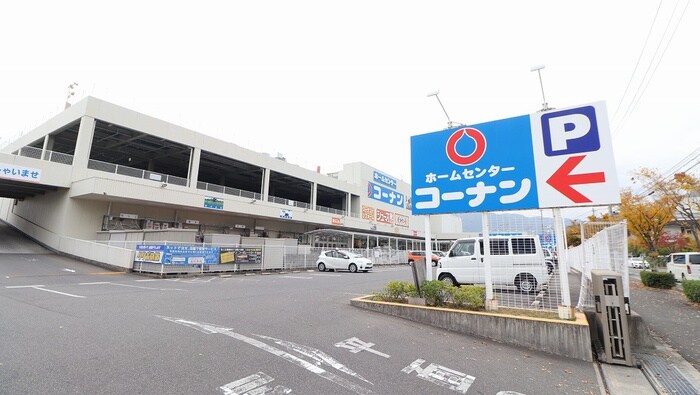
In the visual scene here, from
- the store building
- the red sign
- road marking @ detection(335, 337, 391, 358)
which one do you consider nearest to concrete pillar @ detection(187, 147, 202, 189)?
the store building

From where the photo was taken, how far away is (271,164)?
2884cm

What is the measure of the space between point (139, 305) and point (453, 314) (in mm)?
6749

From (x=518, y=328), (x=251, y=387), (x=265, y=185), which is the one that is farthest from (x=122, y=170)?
(x=518, y=328)

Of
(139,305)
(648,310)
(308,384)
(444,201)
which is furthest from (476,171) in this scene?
(139,305)

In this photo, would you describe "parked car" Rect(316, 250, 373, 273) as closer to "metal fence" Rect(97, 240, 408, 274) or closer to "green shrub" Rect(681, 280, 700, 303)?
"metal fence" Rect(97, 240, 408, 274)

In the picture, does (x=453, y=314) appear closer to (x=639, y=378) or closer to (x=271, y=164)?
(x=639, y=378)

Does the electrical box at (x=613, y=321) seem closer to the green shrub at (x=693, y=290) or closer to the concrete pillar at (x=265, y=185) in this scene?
the green shrub at (x=693, y=290)

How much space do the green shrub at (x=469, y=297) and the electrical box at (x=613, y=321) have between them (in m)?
1.85

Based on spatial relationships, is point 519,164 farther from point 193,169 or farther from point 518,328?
point 193,169

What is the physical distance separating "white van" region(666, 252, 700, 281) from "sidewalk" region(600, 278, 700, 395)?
981cm

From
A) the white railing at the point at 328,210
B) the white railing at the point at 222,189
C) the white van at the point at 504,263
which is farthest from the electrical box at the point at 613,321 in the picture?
the white railing at the point at 328,210

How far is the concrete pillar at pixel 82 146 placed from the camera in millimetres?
18047

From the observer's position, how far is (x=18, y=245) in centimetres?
1988

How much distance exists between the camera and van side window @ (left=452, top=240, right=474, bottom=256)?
10312 millimetres
